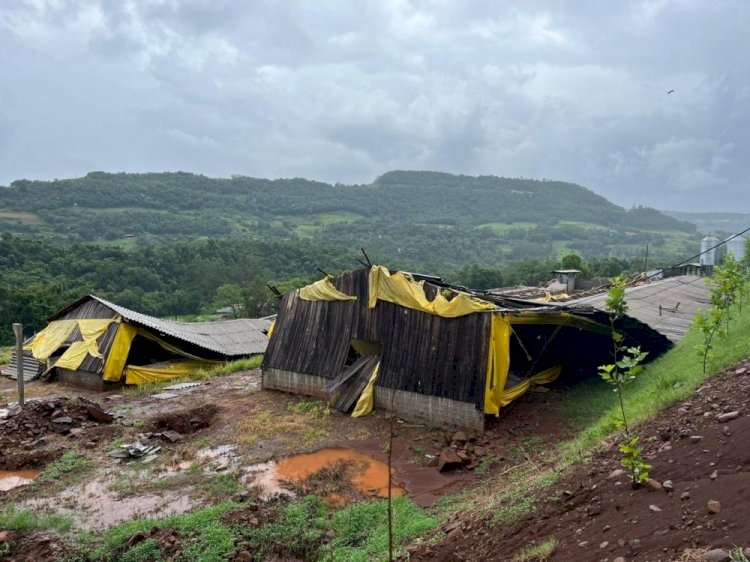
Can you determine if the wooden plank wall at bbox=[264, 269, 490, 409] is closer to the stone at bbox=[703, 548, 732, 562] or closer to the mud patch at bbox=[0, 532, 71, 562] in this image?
the mud patch at bbox=[0, 532, 71, 562]

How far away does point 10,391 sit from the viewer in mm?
18562

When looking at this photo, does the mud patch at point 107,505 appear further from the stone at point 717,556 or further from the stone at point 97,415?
the stone at point 717,556

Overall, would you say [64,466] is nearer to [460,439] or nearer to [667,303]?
[460,439]

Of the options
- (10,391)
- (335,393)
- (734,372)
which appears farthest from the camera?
(10,391)

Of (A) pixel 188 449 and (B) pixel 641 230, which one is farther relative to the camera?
(B) pixel 641 230

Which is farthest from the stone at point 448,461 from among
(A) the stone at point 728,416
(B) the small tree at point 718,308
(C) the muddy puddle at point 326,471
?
(A) the stone at point 728,416

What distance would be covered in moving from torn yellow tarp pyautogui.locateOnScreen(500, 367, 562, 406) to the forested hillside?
32357 millimetres

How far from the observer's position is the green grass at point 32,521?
299 inches

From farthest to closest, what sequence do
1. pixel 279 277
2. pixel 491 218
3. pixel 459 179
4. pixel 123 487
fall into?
pixel 459 179 → pixel 491 218 → pixel 279 277 → pixel 123 487

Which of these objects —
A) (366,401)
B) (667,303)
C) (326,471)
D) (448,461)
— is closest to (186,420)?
(366,401)

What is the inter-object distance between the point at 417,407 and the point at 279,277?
Answer: 161ft

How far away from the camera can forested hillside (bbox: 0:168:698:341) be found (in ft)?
155

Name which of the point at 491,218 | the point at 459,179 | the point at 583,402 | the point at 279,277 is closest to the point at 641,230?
the point at 491,218

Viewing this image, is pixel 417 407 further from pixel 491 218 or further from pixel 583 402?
pixel 491 218
